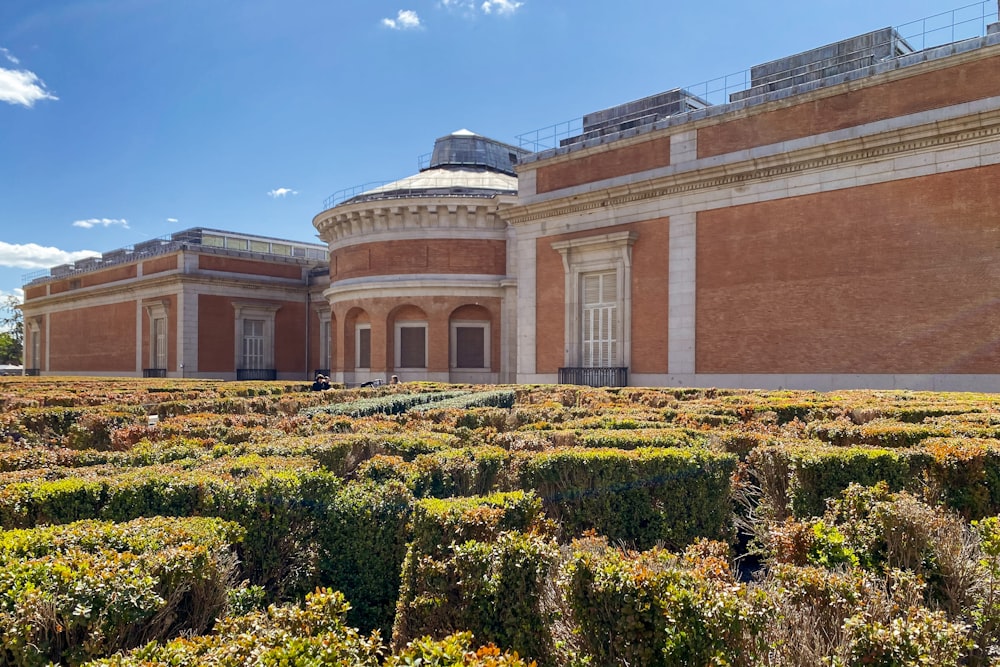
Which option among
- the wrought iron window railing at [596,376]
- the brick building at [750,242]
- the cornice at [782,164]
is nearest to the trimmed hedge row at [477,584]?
the brick building at [750,242]

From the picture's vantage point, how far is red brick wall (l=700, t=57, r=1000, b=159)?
1647 cm

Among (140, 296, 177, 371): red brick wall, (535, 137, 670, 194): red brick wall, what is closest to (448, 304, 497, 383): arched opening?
(535, 137, 670, 194): red brick wall

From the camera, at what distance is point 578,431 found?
7059 millimetres

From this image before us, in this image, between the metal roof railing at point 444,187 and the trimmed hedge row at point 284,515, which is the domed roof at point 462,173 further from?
the trimmed hedge row at point 284,515

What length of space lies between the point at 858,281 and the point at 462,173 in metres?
22.1

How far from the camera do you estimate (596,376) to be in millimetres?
23125

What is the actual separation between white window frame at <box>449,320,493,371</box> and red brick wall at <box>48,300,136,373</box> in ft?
73.5

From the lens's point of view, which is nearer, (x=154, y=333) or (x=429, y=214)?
(x=429, y=214)

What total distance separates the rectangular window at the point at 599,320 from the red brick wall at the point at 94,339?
30.8m

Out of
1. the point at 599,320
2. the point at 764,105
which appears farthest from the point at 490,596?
the point at 599,320

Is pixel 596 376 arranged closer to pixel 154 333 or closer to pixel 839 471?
pixel 839 471

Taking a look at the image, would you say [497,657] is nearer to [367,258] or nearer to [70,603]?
[70,603]

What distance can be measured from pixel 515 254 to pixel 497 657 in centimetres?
2944

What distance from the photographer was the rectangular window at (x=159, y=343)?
4147cm
